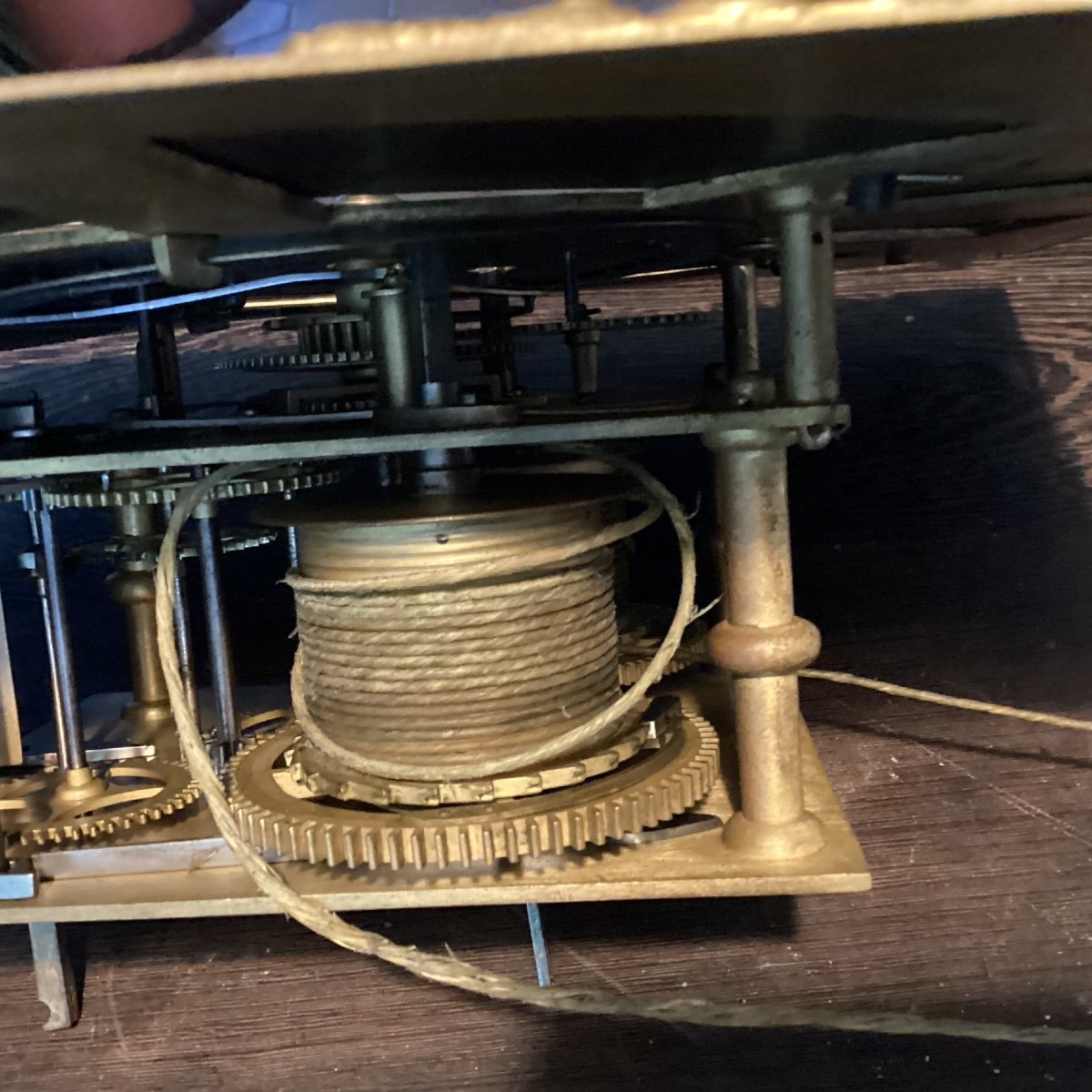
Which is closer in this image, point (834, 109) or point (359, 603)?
point (834, 109)

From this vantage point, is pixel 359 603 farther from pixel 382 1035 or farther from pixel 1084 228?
pixel 1084 228

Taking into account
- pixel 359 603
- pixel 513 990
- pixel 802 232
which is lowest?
pixel 513 990

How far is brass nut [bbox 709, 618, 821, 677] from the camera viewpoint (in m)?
0.79

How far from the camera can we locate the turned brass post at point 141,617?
3.58 feet

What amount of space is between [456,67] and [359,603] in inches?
18.0

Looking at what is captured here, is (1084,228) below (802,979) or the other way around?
the other way around

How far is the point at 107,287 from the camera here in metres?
1.01

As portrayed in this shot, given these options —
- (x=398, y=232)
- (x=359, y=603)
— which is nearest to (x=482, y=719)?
(x=359, y=603)

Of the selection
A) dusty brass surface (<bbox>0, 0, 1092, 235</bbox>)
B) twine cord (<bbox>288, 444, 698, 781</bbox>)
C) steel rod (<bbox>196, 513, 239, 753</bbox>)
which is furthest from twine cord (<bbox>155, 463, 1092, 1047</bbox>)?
dusty brass surface (<bbox>0, 0, 1092, 235</bbox>)

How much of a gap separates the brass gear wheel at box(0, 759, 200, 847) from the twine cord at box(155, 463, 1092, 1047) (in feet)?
0.53

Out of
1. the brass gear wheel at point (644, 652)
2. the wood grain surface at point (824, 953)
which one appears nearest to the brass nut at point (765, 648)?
the brass gear wheel at point (644, 652)

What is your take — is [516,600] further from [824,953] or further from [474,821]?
[824,953]

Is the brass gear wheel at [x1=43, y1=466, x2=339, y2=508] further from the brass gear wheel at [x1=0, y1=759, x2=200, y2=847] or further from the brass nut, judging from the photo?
the brass nut

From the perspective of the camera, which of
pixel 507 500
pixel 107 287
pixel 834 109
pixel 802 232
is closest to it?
pixel 834 109
